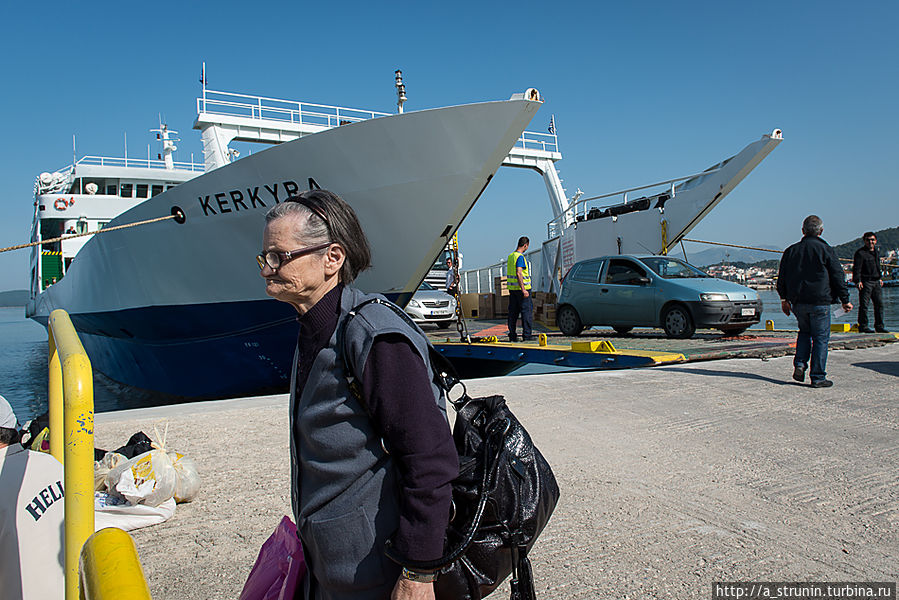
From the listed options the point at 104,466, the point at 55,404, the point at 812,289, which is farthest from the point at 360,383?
the point at 812,289

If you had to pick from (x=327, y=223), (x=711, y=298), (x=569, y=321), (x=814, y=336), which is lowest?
(x=569, y=321)

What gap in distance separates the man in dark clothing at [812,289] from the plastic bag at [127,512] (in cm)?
528

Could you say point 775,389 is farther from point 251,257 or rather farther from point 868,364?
point 251,257

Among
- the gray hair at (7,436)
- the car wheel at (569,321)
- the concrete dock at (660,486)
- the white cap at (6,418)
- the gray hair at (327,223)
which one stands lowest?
the concrete dock at (660,486)

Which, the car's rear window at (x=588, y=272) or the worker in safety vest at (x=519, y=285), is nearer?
the worker in safety vest at (x=519, y=285)

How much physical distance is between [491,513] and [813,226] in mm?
5535

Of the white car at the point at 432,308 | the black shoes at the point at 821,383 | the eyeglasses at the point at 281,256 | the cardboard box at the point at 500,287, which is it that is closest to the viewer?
the eyeglasses at the point at 281,256

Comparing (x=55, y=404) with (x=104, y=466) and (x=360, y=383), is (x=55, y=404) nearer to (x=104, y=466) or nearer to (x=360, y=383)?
(x=104, y=466)

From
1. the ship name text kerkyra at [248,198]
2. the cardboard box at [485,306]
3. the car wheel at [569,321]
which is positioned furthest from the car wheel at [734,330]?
the cardboard box at [485,306]

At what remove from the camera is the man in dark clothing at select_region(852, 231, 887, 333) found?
380 inches

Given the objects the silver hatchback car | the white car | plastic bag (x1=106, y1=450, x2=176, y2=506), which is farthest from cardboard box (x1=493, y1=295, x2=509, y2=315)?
plastic bag (x1=106, y1=450, x2=176, y2=506)

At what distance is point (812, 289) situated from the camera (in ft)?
17.6

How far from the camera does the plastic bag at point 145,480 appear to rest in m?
2.92

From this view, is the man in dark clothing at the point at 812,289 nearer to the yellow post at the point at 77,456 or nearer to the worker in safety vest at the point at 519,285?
the worker in safety vest at the point at 519,285
